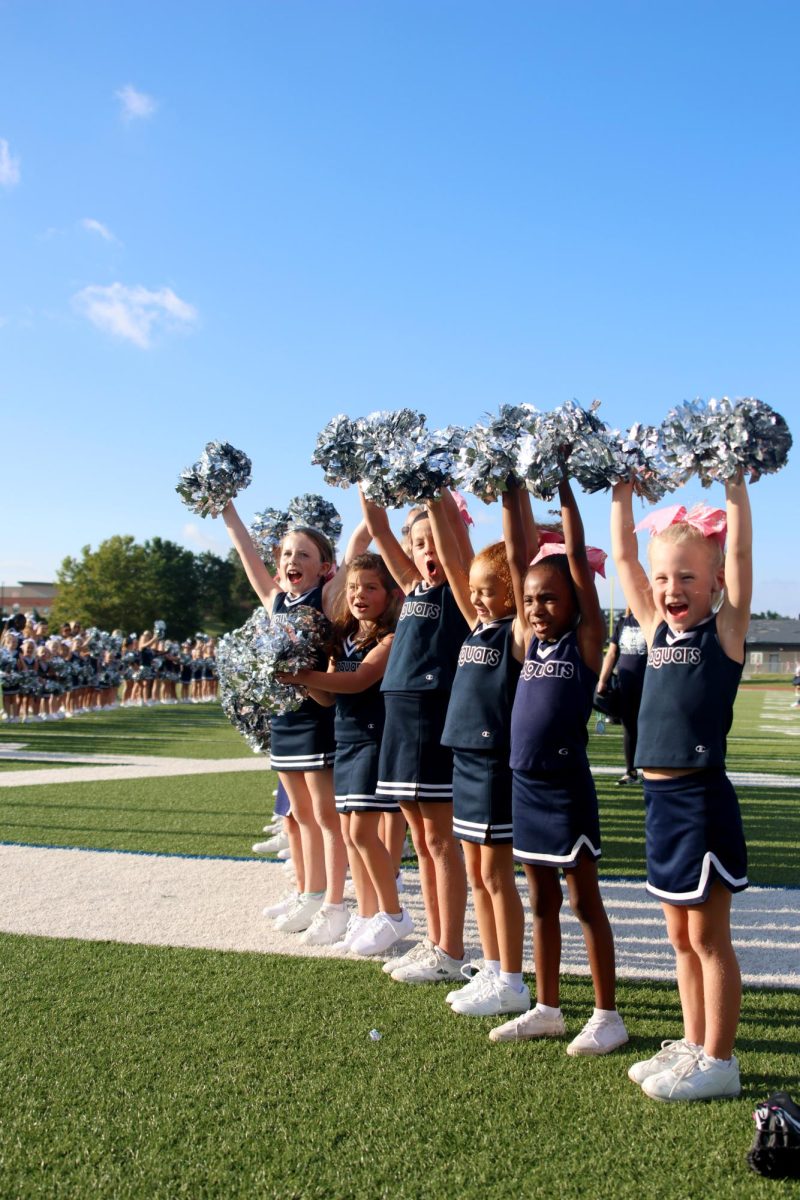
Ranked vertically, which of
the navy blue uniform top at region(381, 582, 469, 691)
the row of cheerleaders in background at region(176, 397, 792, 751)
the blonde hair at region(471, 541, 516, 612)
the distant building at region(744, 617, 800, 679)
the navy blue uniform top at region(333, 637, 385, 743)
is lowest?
the distant building at region(744, 617, 800, 679)

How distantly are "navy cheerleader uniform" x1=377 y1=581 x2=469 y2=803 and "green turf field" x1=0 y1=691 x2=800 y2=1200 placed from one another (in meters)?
0.79

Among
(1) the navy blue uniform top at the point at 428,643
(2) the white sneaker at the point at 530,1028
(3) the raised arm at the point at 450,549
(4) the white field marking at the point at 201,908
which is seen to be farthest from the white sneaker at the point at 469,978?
(3) the raised arm at the point at 450,549

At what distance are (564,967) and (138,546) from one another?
69.6m

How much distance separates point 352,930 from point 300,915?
1.23ft

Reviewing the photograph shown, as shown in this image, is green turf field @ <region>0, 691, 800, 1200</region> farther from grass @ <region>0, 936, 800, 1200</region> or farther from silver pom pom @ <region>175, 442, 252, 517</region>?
silver pom pom @ <region>175, 442, 252, 517</region>

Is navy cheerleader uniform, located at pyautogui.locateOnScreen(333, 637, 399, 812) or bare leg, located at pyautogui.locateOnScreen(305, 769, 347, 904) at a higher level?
navy cheerleader uniform, located at pyautogui.locateOnScreen(333, 637, 399, 812)

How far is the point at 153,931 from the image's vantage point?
4.77 m

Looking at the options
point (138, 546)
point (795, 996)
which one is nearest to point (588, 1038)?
point (795, 996)

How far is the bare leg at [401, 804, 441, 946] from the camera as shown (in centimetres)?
433

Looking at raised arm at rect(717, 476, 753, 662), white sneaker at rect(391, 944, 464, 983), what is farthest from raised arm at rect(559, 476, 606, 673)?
white sneaker at rect(391, 944, 464, 983)

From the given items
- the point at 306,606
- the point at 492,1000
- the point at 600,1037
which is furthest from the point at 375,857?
the point at 600,1037

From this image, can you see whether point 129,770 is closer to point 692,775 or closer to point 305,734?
point 305,734

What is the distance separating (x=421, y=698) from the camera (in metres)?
4.28

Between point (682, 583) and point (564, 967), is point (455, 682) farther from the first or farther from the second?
point (564, 967)
